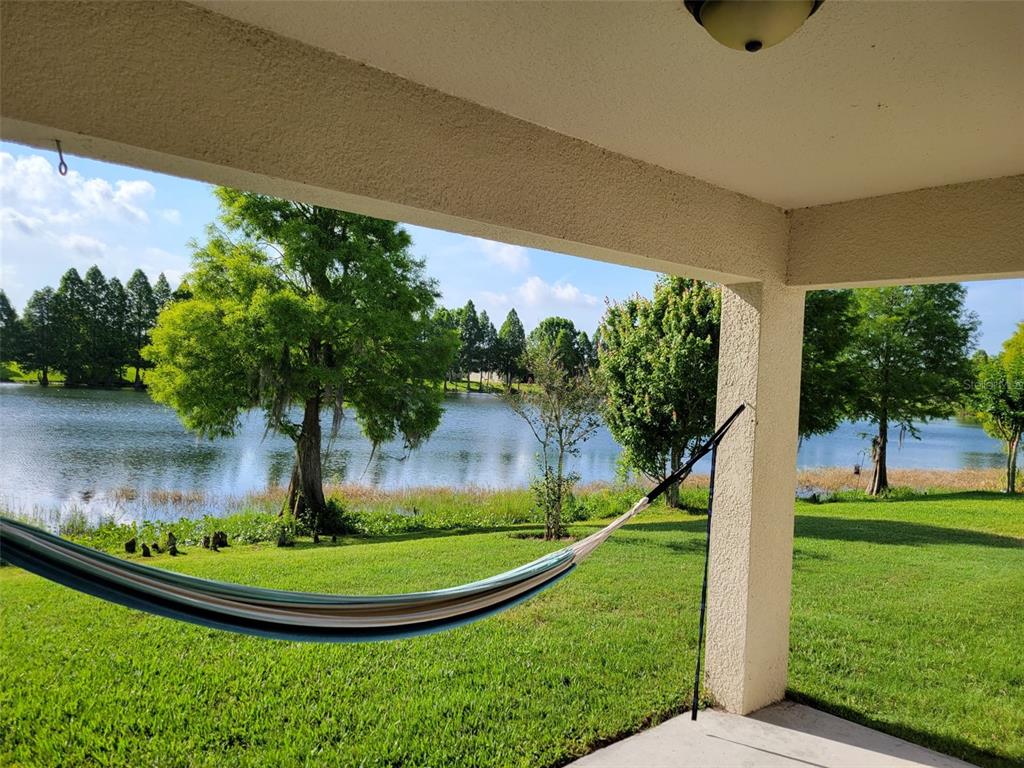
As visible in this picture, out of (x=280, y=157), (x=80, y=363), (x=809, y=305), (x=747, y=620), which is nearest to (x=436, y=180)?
(x=280, y=157)

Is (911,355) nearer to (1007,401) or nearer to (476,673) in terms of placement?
(1007,401)

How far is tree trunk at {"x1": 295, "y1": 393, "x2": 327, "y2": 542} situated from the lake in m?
0.74

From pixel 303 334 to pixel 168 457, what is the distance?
3011mm

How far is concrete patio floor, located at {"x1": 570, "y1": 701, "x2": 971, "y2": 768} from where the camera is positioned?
200cm

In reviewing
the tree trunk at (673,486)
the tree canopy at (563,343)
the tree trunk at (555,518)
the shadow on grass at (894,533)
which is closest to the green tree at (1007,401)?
the shadow on grass at (894,533)

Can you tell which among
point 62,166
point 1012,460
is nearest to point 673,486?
point 1012,460

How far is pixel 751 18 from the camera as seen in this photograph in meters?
0.94

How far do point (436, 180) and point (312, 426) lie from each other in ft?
25.1

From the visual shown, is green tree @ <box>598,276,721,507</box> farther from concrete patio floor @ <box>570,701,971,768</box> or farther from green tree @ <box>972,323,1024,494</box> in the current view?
concrete patio floor @ <box>570,701,971,768</box>

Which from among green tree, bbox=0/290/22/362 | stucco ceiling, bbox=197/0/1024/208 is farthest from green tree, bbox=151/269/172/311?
stucco ceiling, bbox=197/0/1024/208

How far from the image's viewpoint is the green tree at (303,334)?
790 centimetres

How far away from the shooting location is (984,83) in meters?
1.28

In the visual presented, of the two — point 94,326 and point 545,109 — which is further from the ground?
point 94,326

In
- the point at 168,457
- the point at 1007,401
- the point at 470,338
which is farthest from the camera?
the point at 470,338
